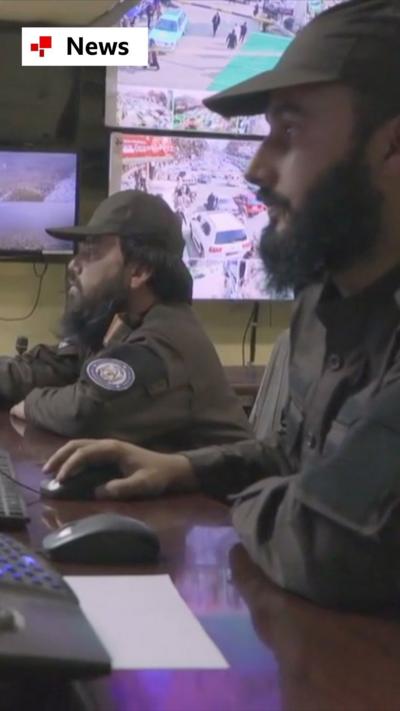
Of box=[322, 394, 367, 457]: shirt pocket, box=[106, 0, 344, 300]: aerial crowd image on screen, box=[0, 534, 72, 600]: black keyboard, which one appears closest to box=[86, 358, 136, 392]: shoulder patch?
box=[322, 394, 367, 457]: shirt pocket

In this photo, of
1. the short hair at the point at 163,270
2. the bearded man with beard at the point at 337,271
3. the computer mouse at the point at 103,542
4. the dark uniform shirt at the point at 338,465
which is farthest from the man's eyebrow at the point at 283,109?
the short hair at the point at 163,270

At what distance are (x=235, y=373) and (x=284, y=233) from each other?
247cm

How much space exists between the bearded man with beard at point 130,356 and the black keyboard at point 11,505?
0.40 m

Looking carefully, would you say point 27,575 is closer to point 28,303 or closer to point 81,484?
point 81,484

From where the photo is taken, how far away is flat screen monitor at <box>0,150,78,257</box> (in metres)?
3.63

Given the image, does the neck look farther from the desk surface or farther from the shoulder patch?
the desk surface

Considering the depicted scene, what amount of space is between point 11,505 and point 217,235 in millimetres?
2546

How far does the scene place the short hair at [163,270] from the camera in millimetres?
2279

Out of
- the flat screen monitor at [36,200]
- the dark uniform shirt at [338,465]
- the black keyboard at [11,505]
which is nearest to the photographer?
the dark uniform shirt at [338,465]

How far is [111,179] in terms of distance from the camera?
373 cm

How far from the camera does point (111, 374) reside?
1951 mm

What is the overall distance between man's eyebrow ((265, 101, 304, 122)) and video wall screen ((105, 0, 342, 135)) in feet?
8.24

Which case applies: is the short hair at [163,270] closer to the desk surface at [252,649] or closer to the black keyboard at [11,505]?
the black keyboard at [11,505]

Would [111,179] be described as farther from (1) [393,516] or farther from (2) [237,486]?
(1) [393,516]
